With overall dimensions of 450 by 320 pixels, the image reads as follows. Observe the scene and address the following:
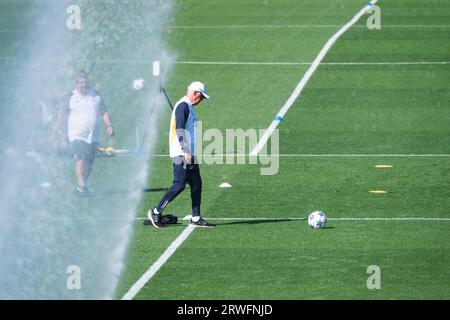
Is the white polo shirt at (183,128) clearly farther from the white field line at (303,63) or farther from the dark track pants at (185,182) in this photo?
the white field line at (303,63)

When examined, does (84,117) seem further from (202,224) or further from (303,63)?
(303,63)

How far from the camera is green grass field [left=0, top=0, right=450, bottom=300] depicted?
55.3ft

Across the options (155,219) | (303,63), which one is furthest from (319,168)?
(303,63)

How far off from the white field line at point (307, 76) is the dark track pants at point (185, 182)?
6.33m

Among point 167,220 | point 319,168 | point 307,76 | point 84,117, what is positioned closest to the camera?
point 167,220

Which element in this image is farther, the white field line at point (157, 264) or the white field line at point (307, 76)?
the white field line at point (307, 76)

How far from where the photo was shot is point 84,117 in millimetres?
22469

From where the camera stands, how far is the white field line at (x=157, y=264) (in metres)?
16.0

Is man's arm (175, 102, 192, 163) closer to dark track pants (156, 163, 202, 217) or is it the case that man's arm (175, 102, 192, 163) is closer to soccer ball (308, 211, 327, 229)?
dark track pants (156, 163, 202, 217)

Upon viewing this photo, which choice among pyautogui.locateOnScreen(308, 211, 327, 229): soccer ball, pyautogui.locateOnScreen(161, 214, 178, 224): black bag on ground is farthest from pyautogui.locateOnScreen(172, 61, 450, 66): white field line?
pyautogui.locateOnScreen(308, 211, 327, 229): soccer ball

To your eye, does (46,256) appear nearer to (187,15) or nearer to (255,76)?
(255,76)

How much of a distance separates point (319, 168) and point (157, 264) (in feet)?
24.5

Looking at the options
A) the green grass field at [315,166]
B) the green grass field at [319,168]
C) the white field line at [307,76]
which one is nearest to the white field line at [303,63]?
the green grass field at [315,166]

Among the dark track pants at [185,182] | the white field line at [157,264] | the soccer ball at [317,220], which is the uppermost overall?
the dark track pants at [185,182]
